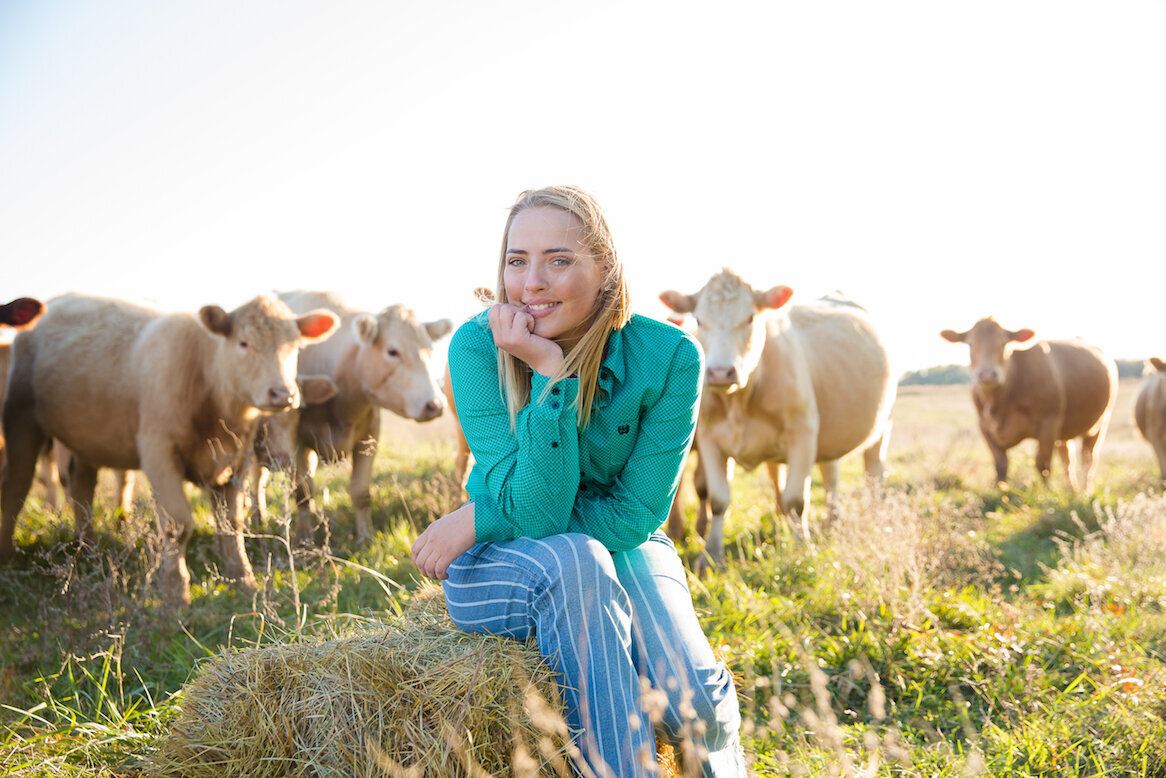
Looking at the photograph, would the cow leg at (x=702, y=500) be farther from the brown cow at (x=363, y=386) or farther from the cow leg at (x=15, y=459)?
the cow leg at (x=15, y=459)

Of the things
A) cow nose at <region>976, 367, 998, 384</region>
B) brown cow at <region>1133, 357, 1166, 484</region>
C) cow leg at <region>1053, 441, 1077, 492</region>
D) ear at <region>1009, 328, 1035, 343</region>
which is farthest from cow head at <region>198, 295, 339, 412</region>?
cow leg at <region>1053, 441, 1077, 492</region>

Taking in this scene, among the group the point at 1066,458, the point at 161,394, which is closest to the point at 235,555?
the point at 161,394

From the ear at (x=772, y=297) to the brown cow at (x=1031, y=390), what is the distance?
4904mm

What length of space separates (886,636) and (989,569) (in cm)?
226

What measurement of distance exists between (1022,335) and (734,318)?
18.0 feet

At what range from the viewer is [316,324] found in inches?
243

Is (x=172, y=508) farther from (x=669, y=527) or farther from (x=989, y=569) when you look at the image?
(x=989, y=569)

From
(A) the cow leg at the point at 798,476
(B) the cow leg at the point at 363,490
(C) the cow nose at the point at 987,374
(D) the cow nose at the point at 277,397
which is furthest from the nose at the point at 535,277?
(C) the cow nose at the point at 987,374

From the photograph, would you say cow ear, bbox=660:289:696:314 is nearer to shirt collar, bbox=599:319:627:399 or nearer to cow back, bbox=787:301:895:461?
cow back, bbox=787:301:895:461

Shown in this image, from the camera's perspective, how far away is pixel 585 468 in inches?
109

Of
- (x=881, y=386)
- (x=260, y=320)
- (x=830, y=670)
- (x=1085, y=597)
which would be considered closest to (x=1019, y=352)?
(x=881, y=386)

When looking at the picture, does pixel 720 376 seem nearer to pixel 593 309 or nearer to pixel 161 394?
pixel 593 309

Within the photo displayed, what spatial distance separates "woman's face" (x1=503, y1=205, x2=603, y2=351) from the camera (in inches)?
103

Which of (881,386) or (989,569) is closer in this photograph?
(989,569)
